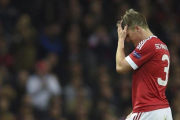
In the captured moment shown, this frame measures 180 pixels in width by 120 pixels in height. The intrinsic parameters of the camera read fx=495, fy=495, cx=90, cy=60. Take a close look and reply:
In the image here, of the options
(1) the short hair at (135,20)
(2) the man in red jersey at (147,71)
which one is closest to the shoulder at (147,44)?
(2) the man in red jersey at (147,71)

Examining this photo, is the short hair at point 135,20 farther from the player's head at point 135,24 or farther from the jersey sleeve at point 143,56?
the jersey sleeve at point 143,56

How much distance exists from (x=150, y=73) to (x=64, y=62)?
5246mm

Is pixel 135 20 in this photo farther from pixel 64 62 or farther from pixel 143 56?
pixel 64 62

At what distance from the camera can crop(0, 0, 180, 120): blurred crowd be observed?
972 centimetres

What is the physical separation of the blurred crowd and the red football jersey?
13.0ft

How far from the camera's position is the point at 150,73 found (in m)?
5.67

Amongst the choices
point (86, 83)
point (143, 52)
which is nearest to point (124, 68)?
point (143, 52)

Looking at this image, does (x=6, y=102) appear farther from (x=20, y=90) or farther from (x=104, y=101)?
(x=104, y=101)

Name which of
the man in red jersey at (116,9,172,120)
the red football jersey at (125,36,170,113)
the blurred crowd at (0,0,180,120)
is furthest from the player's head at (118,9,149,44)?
the blurred crowd at (0,0,180,120)

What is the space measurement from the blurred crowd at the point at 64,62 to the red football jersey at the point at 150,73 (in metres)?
3.97

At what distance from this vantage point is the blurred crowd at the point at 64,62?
972 cm

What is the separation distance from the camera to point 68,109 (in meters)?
9.98

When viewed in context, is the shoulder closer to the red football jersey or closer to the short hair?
the red football jersey

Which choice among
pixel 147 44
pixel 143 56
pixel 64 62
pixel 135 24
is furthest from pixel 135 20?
pixel 64 62
